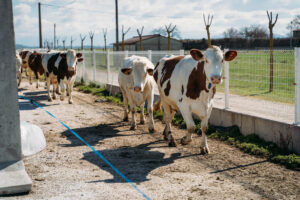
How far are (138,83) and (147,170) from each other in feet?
9.49

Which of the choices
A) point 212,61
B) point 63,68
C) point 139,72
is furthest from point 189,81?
point 63,68

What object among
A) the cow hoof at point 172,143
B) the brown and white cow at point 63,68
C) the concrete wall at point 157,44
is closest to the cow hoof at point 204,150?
the cow hoof at point 172,143

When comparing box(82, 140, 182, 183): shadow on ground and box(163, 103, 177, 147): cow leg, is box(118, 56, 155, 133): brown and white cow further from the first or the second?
box(82, 140, 182, 183): shadow on ground

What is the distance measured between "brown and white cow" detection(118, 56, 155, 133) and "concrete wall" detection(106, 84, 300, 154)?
1615mm

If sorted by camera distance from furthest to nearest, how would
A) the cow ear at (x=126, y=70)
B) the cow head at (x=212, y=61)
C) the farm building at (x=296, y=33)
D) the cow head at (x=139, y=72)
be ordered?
1. the farm building at (x=296, y=33)
2. the cow ear at (x=126, y=70)
3. the cow head at (x=139, y=72)
4. the cow head at (x=212, y=61)

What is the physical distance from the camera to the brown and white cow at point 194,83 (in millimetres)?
6062

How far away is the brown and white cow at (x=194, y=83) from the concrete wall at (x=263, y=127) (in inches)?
49.1

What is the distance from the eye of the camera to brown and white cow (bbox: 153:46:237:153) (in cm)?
606

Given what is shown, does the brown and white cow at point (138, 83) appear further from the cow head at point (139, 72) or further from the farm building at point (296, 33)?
the farm building at point (296, 33)

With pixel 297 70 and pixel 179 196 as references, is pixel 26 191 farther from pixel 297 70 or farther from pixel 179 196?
pixel 297 70

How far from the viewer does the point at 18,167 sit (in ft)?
17.8

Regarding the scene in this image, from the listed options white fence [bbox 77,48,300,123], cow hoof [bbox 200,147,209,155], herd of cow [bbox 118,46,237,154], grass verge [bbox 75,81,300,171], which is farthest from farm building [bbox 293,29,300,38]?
cow hoof [bbox 200,147,209,155]

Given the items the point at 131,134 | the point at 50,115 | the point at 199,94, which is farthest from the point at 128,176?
the point at 50,115

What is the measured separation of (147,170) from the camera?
5789 millimetres
